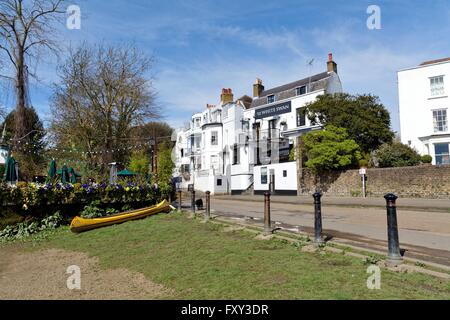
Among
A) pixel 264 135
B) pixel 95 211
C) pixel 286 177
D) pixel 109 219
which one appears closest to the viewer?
pixel 109 219

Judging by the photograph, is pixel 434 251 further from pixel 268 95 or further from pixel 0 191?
pixel 268 95

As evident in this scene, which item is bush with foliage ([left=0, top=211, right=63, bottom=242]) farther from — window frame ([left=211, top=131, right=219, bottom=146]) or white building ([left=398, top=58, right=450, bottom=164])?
window frame ([left=211, top=131, right=219, bottom=146])

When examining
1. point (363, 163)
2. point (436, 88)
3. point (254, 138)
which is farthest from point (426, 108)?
point (254, 138)

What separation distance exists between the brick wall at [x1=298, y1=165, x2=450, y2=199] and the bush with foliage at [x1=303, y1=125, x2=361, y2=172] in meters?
0.88

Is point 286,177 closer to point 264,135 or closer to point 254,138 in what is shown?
point 264,135

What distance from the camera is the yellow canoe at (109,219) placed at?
444 inches

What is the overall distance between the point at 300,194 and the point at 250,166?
11139mm

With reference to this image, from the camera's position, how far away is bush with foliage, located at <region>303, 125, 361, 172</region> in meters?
26.4

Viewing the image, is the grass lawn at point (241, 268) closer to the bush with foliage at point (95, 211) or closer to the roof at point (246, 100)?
the bush with foliage at point (95, 211)

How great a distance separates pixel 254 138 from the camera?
135 ft

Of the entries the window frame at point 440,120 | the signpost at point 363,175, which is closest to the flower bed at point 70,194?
the signpost at point 363,175

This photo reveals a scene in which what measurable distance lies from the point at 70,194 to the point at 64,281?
742cm

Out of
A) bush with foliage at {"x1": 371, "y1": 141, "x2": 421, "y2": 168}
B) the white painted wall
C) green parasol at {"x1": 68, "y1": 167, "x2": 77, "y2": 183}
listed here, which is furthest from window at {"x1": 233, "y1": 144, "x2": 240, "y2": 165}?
green parasol at {"x1": 68, "y1": 167, "x2": 77, "y2": 183}
